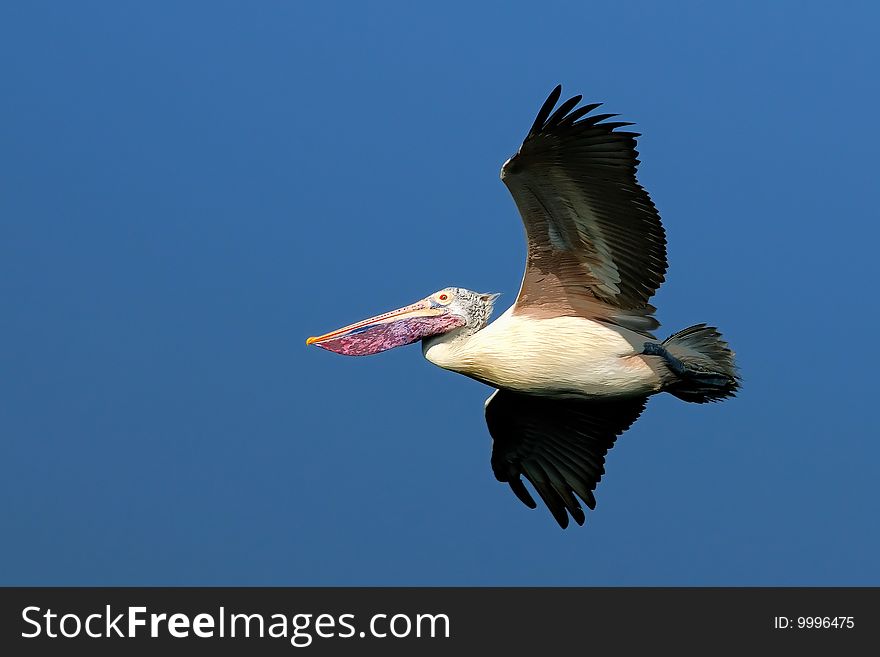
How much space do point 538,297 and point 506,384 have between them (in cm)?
64

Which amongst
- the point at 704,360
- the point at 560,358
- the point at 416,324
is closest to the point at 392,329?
the point at 416,324

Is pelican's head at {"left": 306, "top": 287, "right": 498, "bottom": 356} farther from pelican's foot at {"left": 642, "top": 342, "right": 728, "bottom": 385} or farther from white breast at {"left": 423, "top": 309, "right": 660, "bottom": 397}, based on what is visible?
pelican's foot at {"left": 642, "top": 342, "right": 728, "bottom": 385}

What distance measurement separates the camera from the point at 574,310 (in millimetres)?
10180

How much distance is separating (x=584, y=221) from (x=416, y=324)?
145 cm

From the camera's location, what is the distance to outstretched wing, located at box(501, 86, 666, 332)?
9.49m

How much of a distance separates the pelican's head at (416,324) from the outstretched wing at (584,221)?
367 millimetres

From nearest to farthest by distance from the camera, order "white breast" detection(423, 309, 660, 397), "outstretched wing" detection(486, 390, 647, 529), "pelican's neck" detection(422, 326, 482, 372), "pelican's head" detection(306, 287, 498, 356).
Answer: "white breast" detection(423, 309, 660, 397)
"pelican's neck" detection(422, 326, 482, 372)
"pelican's head" detection(306, 287, 498, 356)
"outstretched wing" detection(486, 390, 647, 529)

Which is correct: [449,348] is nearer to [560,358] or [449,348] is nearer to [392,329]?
[392,329]

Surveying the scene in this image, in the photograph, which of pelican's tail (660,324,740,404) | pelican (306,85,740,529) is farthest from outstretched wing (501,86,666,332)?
pelican's tail (660,324,740,404)

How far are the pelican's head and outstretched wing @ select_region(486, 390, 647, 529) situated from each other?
0.85 metres

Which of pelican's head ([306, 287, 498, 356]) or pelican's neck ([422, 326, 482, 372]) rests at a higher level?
pelican's head ([306, 287, 498, 356])

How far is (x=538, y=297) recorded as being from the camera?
10141 millimetres
